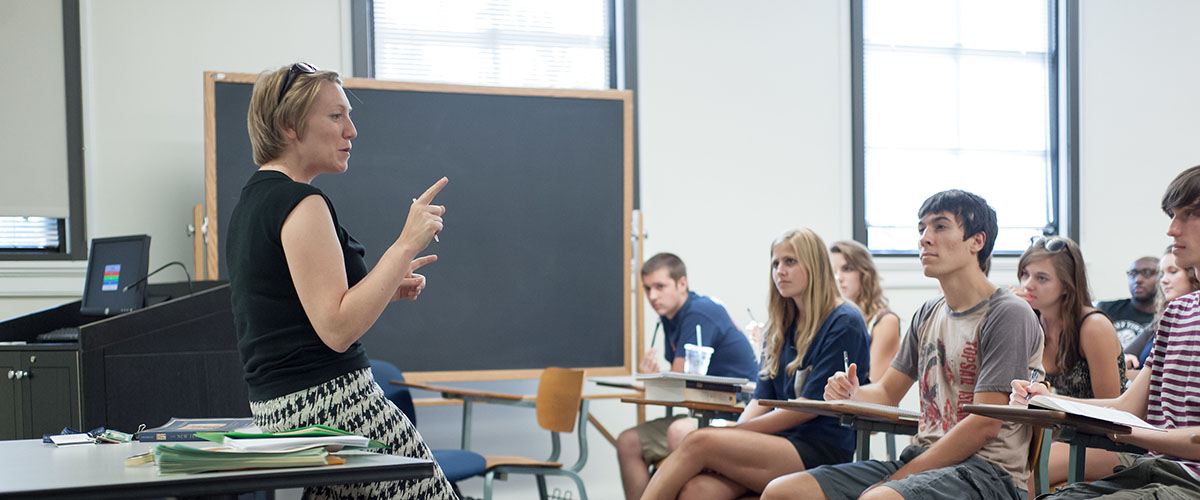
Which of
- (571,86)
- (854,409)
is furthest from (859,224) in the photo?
(854,409)

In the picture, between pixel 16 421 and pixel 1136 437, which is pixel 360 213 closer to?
pixel 16 421

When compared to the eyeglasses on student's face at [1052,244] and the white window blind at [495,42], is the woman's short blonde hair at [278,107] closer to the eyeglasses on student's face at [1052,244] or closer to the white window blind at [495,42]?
the eyeglasses on student's face at [1052,244]

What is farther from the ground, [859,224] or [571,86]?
[571,86]

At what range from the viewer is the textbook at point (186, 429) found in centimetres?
142

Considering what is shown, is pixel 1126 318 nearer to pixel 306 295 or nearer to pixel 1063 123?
pixel 1063 123

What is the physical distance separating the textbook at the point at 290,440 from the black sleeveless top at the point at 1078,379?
2.50m

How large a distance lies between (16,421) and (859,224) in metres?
3.95

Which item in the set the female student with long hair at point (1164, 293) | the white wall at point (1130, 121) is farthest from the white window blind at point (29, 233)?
the white wall at point (1130, 121)

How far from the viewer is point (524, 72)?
4.99 m

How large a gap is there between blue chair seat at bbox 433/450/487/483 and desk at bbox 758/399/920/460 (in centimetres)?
138

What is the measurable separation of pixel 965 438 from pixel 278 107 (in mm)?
1612

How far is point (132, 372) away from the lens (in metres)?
2.85

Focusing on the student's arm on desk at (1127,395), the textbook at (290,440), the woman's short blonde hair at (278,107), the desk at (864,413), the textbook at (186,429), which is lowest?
the desk at (864,413)

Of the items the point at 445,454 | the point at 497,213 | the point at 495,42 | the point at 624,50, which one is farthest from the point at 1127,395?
the point at 495,42
